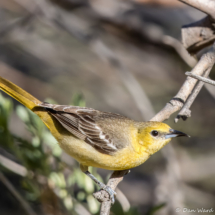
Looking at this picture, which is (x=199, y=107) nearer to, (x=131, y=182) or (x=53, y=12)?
(x=131, y=182)

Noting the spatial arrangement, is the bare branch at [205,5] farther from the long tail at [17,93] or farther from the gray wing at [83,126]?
the long tail at [17,93]

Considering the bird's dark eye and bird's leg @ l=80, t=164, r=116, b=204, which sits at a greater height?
the bird's dark eye

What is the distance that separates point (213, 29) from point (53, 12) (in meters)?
2.76

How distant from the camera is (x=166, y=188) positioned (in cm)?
461

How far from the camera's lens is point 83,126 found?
3.48 metres

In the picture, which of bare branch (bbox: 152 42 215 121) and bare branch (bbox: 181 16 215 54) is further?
bare branch (bbox: 181 16 215 54)

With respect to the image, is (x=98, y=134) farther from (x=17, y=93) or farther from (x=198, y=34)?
(x=198, y=34)

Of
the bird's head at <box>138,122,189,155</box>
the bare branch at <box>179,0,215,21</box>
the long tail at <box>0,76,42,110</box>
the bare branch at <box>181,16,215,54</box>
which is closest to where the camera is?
the bare branch at <box>179,0,215,21</box>

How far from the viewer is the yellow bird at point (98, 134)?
3271 mm

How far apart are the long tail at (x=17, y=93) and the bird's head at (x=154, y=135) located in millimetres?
1261

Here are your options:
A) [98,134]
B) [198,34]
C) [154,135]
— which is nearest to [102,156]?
[98,134]

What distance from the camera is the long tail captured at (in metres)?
3.30

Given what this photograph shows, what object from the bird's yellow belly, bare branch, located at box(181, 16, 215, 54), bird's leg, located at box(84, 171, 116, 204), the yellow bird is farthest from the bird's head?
bare branch, located at box(181, 16, 215, 54)

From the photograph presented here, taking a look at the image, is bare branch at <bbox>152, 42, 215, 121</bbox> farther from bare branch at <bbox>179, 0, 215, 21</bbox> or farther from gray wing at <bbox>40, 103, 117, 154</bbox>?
gray wing at <bbox>40, 103, 117, 154</bbox>
